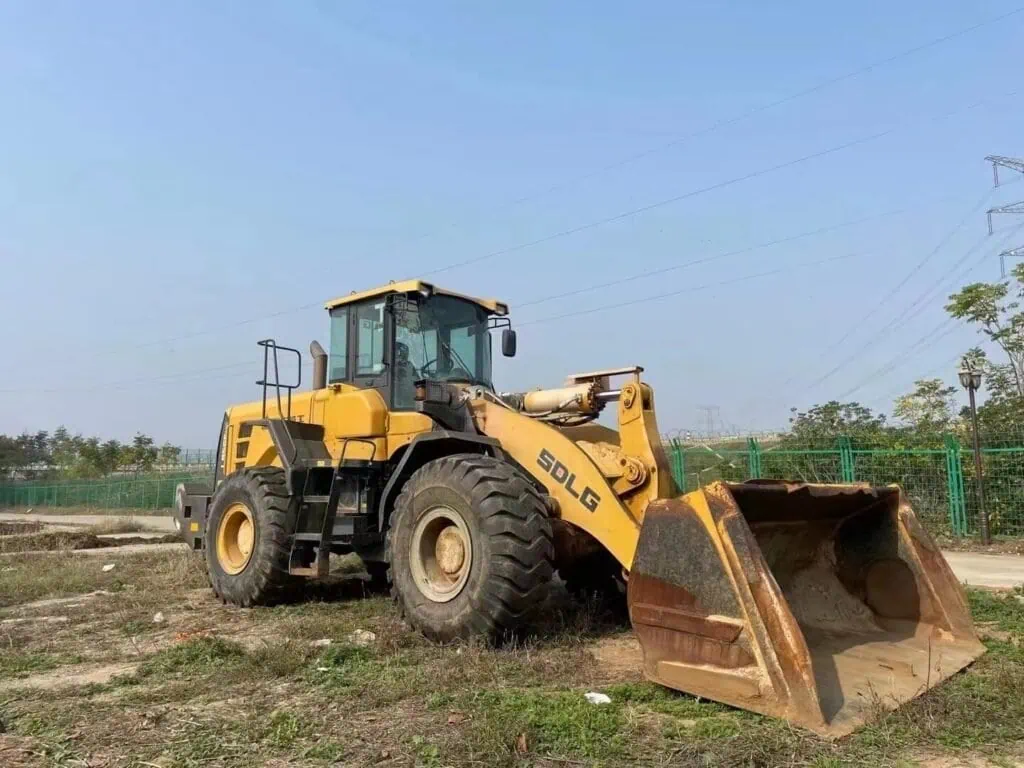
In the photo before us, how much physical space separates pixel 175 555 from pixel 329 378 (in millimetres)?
5981

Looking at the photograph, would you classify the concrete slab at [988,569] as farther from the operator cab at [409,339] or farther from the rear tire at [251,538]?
the rear tire at [251,538]

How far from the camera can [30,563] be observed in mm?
12117

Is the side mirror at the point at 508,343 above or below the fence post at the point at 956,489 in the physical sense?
above

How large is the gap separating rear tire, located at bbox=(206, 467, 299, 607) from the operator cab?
4.26 ft

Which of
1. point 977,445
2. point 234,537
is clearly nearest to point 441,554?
point 234,537

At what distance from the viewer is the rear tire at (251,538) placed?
7473 millimetres

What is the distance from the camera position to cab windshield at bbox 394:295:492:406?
292 inches

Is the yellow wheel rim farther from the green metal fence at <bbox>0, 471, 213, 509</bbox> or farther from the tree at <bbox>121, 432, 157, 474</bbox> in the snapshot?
the tree at <bbox>121, 432, 157, 474</bbox>

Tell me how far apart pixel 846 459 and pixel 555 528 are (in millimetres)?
12067

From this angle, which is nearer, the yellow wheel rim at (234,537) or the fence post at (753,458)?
the yellow wheel rim at (234,537)

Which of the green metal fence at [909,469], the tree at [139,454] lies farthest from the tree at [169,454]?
the green metal fence at [909,469]

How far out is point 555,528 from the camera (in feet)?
19.1

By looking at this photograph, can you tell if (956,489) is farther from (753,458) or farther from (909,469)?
(753,458)

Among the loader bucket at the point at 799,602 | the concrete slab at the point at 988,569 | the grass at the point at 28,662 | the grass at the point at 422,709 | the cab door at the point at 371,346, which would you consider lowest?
the concrete slab at the point at 988,569
